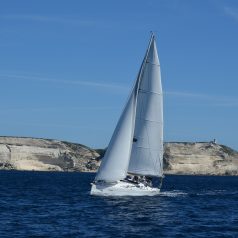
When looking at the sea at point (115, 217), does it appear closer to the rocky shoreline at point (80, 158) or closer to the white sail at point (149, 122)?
the white sail at point (149, 122)

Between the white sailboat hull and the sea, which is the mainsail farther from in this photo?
the sea

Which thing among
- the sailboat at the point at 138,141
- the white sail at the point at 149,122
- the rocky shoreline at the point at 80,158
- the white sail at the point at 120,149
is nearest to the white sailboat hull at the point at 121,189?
the sailboat at the point at 138,141

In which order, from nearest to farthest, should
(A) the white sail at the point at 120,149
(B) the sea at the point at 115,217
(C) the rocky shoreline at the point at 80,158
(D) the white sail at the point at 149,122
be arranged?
(B) the sea at the point at 115,217 < (A) the white sail at the point at 120,149 < (D) the white sail at the point at 149,122 < (C) the rocky shoreline at the point at 80,158

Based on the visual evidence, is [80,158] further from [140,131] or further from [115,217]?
[115,217]

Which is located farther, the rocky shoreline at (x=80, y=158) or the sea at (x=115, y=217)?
the rocky shoreline at (x=80, y=158)

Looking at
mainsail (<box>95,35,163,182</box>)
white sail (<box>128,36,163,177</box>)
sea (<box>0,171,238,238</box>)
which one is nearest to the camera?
sea (<box>0,171,238,238</box>)

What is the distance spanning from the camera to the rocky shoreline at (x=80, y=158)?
183750mm

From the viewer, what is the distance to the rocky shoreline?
18375cm

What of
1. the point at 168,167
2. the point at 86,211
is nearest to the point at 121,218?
the point at 86,211

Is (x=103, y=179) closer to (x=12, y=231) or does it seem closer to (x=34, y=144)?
(x=12, y=231)

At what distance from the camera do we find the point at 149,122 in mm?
54781

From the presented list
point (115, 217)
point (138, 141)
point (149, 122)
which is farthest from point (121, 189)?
point (115, 217)

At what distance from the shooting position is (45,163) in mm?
187500

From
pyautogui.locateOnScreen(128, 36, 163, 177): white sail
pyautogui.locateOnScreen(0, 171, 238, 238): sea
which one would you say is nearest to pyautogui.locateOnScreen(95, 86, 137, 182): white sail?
pyautogui.locateOnScreen(128, 36, 163, 177): white sail
